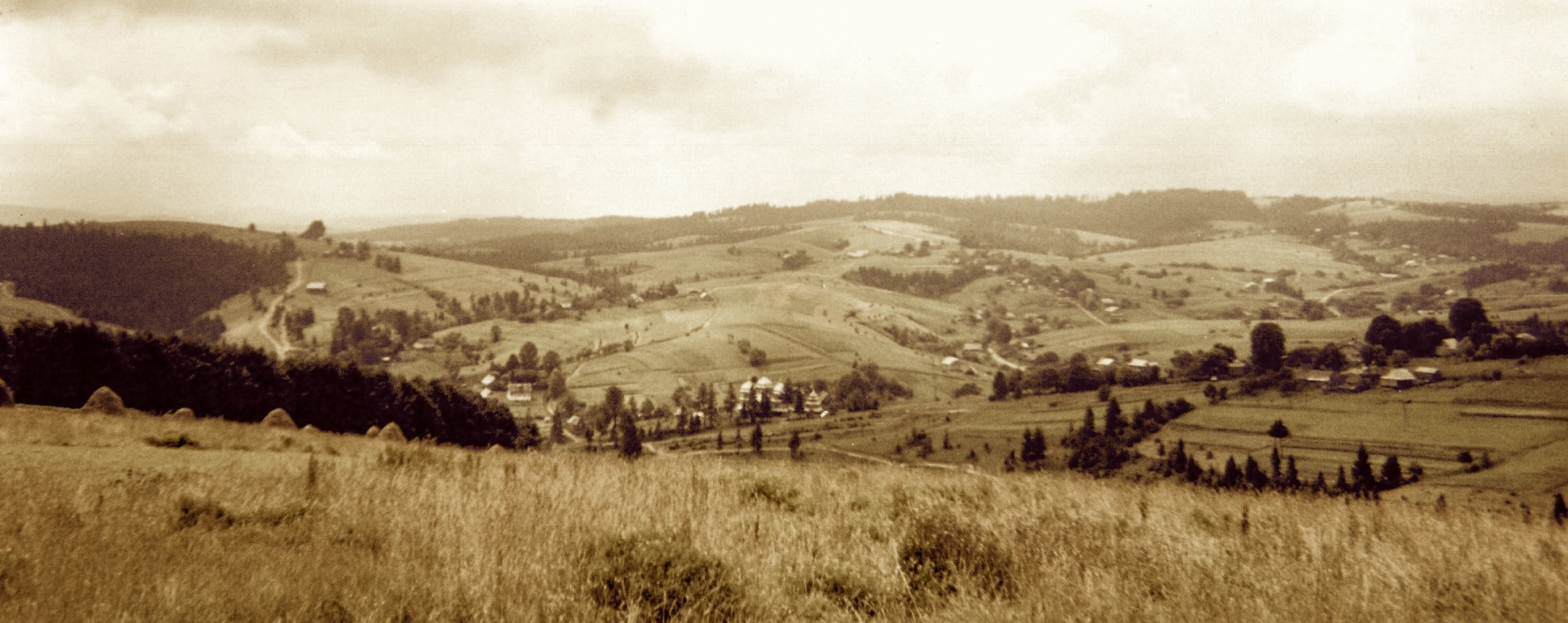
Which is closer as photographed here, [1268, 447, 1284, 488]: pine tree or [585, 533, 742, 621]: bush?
[585, 533, 742, 621]: bush

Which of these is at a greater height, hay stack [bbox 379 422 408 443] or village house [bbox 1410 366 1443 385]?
hay stack [bbox 379 422 408 443]

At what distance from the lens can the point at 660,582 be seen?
611 cm

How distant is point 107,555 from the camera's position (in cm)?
574

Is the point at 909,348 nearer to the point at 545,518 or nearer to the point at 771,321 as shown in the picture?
the point at 771,321

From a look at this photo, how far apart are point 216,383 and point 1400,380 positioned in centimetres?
10516

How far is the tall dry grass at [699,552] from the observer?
5.45 meters

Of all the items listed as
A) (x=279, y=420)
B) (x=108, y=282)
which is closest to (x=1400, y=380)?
(x=279, y=420)

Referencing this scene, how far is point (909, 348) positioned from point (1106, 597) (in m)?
182

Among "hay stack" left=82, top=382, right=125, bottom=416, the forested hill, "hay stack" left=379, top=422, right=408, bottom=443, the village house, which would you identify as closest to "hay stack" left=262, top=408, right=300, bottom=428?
"hay stack" left=379, top=422, right=408, bottom=443

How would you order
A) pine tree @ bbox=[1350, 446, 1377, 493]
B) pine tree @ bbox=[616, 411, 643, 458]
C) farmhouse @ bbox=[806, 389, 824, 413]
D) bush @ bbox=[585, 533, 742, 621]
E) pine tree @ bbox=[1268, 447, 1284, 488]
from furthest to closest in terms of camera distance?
1. farmhouse @ bbox=[806, 389, 824, 413]
2. pine tree @ bbox=[616, 411, 643, 458]
3. pine tree @ bbox=[1268, 447, 1284, 488]
4. pine tree @ bbox=[1350, 446, 1377, 493]
5. bush @ bbox=[585, 533, 742, 621]

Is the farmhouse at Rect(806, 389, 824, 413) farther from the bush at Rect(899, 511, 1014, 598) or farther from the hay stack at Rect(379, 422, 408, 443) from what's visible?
the bush at Rect(899, 511, 1014, 598)

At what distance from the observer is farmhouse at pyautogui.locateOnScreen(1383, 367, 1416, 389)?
7575 cm

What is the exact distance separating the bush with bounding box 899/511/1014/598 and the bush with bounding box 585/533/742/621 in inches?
69.3

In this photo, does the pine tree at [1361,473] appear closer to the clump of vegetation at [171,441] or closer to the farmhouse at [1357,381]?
the farmhouse at [1357,381]
